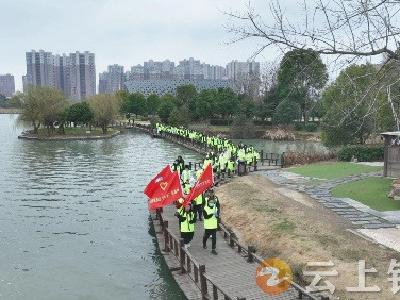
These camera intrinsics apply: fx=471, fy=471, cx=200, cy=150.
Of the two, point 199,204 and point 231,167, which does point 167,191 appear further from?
point 231,167

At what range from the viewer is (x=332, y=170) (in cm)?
2859

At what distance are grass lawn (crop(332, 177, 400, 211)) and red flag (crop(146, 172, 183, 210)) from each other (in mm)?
8857

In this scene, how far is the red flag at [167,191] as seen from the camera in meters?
14.6

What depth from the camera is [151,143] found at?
57.5m

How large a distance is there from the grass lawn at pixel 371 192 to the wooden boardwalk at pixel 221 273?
7.32 m

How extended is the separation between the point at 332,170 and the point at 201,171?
11581 mm

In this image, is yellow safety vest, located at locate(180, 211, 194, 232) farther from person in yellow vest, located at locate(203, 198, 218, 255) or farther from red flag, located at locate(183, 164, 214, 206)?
person in yellow vest, located at locate(203, 198, 218, 255)

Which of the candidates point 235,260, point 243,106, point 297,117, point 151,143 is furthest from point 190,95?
point 235,260

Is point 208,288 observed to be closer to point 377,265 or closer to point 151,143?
point 377,265

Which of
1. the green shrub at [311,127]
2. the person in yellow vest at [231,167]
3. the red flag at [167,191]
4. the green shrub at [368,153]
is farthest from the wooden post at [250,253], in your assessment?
the green shrub at [311,127]

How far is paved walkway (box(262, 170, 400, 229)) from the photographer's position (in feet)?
55.5

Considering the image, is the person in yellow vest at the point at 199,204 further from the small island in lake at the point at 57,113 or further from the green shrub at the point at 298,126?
the green shrub at the point at 298,126

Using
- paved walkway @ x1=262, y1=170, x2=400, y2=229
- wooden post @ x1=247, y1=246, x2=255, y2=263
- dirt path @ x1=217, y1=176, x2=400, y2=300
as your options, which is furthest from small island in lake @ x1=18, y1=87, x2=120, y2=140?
wooden post @ x1=247, y1=246, x2=255, y2=263

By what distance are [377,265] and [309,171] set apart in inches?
650
